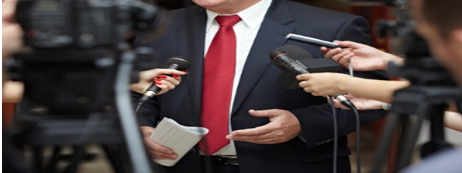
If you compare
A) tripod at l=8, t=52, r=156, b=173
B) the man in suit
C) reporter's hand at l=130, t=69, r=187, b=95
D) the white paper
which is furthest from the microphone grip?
tripod at l=8, t=52, r=156, b=173

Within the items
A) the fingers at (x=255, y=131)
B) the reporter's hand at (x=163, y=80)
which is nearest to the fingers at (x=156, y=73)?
the reporter's hand at (x=163, y=80)

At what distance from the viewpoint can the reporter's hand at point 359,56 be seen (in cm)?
266

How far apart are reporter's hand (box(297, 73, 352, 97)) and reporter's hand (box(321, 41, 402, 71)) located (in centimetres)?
18

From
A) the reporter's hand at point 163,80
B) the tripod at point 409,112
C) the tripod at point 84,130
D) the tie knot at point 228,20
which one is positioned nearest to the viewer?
the tripod at point 84,130

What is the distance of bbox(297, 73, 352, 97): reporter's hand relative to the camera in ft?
7.95

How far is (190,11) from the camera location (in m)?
2.99

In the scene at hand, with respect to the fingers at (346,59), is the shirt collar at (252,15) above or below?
above

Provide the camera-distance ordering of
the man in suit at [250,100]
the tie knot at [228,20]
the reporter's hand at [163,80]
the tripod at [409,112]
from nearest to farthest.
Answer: the tripod at [409,112] → the reporter's hand at [163,80] → the man in suit at [250,100] → the tie knot at [228,20]

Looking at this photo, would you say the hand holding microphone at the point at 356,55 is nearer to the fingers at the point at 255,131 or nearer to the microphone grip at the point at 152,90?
the fingers at the point at 255,131

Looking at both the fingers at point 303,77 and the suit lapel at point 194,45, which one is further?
the suit lapel at point 194,45

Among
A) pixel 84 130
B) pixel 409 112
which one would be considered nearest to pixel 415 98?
pixel 409 112

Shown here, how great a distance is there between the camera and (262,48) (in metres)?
2.82

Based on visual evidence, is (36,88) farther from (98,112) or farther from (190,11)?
(190,11)

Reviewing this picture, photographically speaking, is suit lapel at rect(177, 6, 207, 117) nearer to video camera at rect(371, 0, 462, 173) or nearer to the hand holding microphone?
the hand holding microphone
